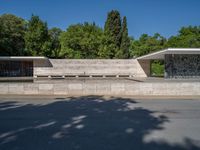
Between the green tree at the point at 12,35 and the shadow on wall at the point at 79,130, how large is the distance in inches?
1212

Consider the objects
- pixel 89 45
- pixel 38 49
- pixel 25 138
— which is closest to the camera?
pixel 25 138

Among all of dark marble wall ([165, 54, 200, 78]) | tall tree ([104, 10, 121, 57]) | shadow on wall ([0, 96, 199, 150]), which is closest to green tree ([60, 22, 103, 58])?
tall tree ([104, 10, 121, 57])

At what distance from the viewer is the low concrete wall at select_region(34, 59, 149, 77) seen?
3341 centimetres

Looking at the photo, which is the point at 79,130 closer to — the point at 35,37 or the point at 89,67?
the point at 89,67

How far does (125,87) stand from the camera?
13820 millimetres

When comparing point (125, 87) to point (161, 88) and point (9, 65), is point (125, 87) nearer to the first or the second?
point (161, 88)

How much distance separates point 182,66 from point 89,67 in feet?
44.1

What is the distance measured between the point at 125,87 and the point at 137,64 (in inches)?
869

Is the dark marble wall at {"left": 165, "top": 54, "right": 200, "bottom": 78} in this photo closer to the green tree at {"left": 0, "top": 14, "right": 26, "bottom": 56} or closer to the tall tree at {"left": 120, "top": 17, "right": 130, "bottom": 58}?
the tall tree at {"left": 120, "top": 17, "right": 130, "bottom": 58}

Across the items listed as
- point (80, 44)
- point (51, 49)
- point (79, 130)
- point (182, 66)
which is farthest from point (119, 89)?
point (51, 49)

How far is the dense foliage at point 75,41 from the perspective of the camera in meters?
39.1

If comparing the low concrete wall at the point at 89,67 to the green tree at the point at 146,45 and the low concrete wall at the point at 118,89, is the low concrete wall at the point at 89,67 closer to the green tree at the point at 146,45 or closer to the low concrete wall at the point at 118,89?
the green tree at the point at 146,45

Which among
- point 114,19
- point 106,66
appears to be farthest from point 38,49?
point 114,19

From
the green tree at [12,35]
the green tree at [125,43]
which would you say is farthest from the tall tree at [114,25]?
the green tree at [12,35]
